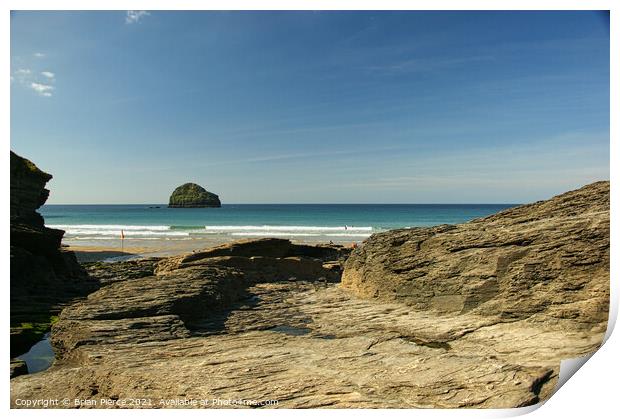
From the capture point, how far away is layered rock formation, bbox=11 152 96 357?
908 cm

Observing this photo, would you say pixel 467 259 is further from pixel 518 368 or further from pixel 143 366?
pixel 143 366

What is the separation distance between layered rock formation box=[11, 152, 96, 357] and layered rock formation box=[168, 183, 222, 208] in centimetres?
13217

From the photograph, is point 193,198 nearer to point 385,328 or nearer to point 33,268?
point 33,268

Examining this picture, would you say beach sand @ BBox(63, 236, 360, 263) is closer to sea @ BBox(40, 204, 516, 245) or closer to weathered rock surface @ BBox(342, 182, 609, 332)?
sea @ BBox(40, 204, 516, 245)

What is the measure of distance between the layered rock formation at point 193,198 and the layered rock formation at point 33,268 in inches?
5204

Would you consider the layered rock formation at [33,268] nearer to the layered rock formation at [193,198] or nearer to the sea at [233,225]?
the sea at [233,225]

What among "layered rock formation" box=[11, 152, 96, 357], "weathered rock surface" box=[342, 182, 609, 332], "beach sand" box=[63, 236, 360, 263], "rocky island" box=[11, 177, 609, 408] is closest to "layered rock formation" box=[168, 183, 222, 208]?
"beach sand" box=[63, 236, 360, 263]

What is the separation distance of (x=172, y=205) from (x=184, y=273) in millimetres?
149681

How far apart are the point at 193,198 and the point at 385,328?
14685 centimetres

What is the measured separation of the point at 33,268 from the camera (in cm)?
1290

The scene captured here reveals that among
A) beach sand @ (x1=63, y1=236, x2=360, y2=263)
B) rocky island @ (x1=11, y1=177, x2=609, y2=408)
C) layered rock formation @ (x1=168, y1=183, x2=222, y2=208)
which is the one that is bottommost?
beach sand @ (x1=63, y1=236, x2=360, y2=263)

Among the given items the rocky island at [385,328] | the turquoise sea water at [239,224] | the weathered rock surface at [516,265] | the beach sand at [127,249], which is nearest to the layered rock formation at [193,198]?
the turquoise sea water at [239,224]

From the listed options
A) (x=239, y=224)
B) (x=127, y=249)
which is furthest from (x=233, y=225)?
(x=127, y=249)
